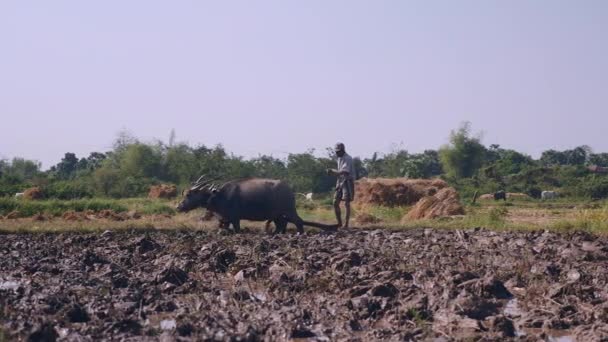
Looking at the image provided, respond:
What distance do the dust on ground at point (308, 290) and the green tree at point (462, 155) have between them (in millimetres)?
33513

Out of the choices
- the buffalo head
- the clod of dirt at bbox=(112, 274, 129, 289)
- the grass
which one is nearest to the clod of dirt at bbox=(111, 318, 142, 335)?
the clod of dirt at bbox=(112, 274, 129, 289)

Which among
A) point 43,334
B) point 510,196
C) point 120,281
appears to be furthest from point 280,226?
point 510,196

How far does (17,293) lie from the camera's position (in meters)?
8.41

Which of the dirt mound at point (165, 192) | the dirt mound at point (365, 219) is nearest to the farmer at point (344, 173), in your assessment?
the dirt mound at point (365, 219)

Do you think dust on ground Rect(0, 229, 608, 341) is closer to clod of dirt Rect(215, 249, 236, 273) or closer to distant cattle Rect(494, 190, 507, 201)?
clod of dirt Rect(215, 249, 236, 273)

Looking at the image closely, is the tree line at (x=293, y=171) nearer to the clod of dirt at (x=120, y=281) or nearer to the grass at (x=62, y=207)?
the grass at (x=62, y=207)

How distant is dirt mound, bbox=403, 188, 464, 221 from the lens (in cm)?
2050

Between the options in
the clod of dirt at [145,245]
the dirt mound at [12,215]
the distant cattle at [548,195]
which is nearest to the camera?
the clod of dirt at [145,245]

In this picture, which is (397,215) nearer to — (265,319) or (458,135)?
(265,319)

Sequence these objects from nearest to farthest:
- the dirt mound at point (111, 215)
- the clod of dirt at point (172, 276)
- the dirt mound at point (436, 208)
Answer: the clod of dirt at point (172, 276) → the dirt mound at point (111, 215) → the dirt mound at point (436, 208)

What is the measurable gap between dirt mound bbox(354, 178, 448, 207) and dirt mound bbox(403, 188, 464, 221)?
3.24 meters

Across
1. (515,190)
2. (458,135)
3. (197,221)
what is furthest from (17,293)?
(458,135)

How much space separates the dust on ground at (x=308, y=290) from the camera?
6922mm

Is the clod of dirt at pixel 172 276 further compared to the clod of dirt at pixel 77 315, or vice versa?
the clod of dirt at pixel 172 276
